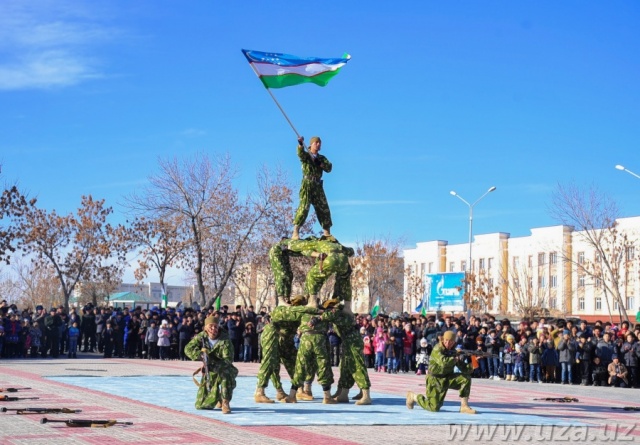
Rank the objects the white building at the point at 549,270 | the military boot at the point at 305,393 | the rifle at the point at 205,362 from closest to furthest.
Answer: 1. the rifle at the point at 205,362
2. the military boot at the point at 305,393
3. the white building at the point at 549,270

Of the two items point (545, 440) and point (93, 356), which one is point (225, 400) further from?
point (93, 356)

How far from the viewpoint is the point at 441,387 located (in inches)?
578

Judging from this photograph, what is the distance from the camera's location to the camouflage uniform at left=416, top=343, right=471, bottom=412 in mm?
14531

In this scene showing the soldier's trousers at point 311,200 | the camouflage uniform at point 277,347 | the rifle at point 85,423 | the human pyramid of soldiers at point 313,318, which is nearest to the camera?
the rifle at point 85,423

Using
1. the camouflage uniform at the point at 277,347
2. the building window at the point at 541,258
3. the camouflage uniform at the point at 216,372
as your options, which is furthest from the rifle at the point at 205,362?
the building window at the point at 541,258

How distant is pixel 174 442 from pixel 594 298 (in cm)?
6891

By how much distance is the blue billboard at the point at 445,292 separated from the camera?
179ft

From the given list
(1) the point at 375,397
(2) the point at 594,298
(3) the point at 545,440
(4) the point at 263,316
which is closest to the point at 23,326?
(4) the point at 263,316

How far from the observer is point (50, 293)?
86812 millimetres

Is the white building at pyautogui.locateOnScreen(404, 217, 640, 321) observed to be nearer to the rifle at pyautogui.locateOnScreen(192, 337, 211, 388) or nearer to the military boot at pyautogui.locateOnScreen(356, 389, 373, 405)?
the military boot at pyautogui.locateOnScreen(356, 389, 373, 405)

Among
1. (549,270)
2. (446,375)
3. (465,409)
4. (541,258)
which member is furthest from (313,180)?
(541,258)

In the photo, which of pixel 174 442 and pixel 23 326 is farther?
pixel 23 326

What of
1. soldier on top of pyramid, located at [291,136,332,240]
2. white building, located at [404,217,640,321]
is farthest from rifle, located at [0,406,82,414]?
white building, located at [404,217,640,321]

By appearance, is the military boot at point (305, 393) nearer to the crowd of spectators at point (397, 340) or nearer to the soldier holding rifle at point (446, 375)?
the soldier holding rifle at point (446, 375)
